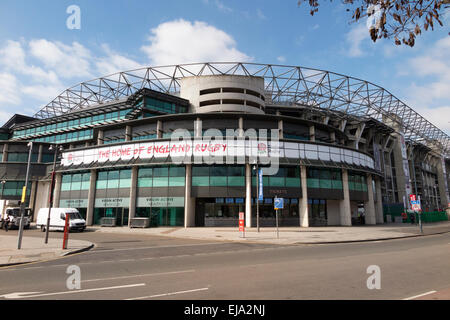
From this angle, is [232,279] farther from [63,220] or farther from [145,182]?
[145,182]

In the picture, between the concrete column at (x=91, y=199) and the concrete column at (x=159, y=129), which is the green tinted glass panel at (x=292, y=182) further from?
the concrete column at (x=91, y=199)

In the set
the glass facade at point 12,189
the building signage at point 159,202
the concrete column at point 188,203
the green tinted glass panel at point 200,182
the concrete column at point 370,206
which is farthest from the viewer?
the glass facade at point 12,189

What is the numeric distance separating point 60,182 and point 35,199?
12.4 m

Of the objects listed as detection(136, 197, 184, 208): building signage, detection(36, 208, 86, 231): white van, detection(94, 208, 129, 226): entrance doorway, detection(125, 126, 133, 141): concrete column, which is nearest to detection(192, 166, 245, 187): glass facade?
detection(136, 197, 184, 208): building signage

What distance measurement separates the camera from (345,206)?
124 ft

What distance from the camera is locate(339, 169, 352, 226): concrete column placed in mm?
37406

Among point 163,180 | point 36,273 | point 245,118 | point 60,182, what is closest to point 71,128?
point 60,182

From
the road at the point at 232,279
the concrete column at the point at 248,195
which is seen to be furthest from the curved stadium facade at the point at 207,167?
the road at the point at 232,279

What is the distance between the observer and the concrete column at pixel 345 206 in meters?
37.4

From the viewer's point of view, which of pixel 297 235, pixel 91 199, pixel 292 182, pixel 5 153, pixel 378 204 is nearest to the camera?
pixel 297 235

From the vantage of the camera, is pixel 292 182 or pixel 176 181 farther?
pixel 292 182

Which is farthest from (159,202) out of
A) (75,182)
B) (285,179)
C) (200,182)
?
(285,179)

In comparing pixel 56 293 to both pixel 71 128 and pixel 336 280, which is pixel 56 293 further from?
pixel 71 128

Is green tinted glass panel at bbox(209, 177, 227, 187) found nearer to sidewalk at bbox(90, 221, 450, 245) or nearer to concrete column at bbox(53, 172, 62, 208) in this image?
sidewalk at bbox(90, 221, 450, 245)
